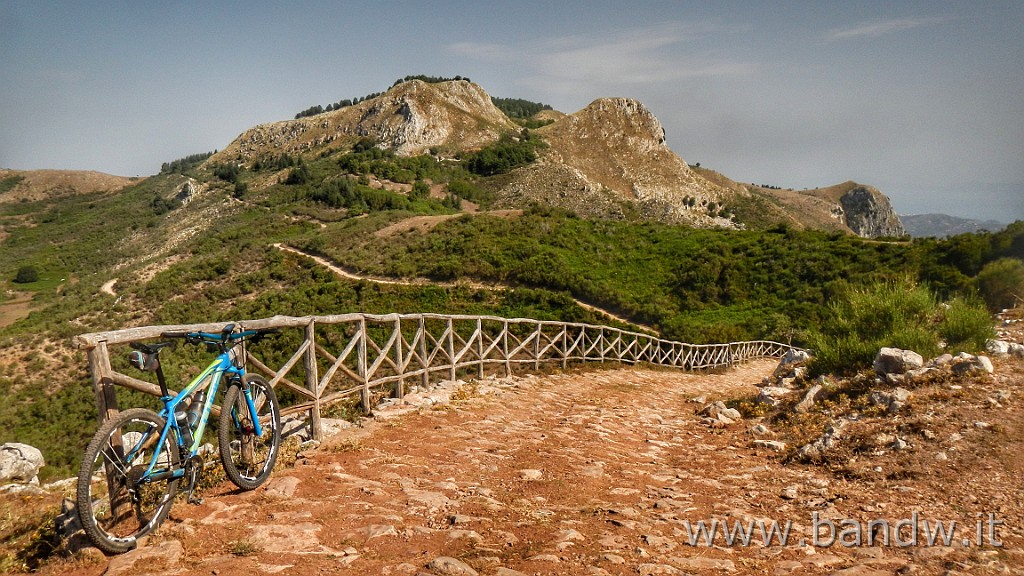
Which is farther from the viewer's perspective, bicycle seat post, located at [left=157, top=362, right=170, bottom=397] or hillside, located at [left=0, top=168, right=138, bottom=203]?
hillside, located at [left=0, top=168, right=138, bottom=203]

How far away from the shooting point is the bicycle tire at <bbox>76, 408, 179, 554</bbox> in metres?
3.17

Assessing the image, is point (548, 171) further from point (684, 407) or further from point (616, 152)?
point (684, 407)

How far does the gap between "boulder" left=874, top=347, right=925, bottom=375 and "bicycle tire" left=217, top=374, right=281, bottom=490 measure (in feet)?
27.1

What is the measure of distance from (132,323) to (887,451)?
45.1 meters

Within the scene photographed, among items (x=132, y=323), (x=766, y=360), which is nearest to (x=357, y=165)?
(x=132, y=323)

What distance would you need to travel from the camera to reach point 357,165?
8056cm

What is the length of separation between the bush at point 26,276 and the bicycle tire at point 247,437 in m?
83.4

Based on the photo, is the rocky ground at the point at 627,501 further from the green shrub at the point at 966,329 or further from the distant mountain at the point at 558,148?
the distant mountain at the point at 558,148

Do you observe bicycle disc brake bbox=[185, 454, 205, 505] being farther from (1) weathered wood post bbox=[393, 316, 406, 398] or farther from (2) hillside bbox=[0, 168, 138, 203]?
(2) hillside bbox=[0, 168, 138, 203]

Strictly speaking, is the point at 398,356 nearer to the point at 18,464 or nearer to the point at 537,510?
the point at 537,510

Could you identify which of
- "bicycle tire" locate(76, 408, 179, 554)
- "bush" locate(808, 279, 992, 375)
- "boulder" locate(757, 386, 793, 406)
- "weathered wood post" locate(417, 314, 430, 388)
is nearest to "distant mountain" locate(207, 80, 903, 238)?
"bush" locate(808, 279, 992, 375)

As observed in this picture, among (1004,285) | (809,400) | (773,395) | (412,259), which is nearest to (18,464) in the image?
(809,400)

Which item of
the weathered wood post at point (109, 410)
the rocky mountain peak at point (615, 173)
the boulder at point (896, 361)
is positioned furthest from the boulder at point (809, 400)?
the rocky mountain peak at point (615, 173)

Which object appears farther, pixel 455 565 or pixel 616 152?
pixel 616 152
